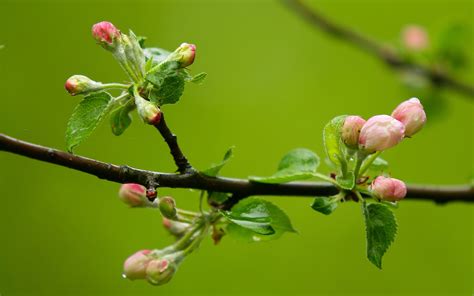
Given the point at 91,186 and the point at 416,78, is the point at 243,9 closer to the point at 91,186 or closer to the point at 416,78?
the point at 91,186

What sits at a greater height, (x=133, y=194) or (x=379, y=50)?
(x=379, y=50)

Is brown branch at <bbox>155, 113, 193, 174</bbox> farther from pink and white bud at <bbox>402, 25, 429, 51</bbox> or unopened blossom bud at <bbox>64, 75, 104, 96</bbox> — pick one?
pink and white bud at <bbox>402, 25, 429, 51</bbox>

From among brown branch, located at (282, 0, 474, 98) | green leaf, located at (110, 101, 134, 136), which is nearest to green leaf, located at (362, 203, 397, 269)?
green leaf, located at (110, 101, 134, 136)

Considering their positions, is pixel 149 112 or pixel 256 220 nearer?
pixel 149 112

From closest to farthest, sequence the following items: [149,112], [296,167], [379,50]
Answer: [149,112], [296,167], [379,50]

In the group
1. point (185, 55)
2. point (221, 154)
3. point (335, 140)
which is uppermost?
point (185, 55)

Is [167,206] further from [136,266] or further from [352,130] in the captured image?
[352,130]

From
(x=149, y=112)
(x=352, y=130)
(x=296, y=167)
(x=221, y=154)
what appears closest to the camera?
(x=149, y=112)

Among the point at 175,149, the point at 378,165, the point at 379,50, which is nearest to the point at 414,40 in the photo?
the point at 379,50
